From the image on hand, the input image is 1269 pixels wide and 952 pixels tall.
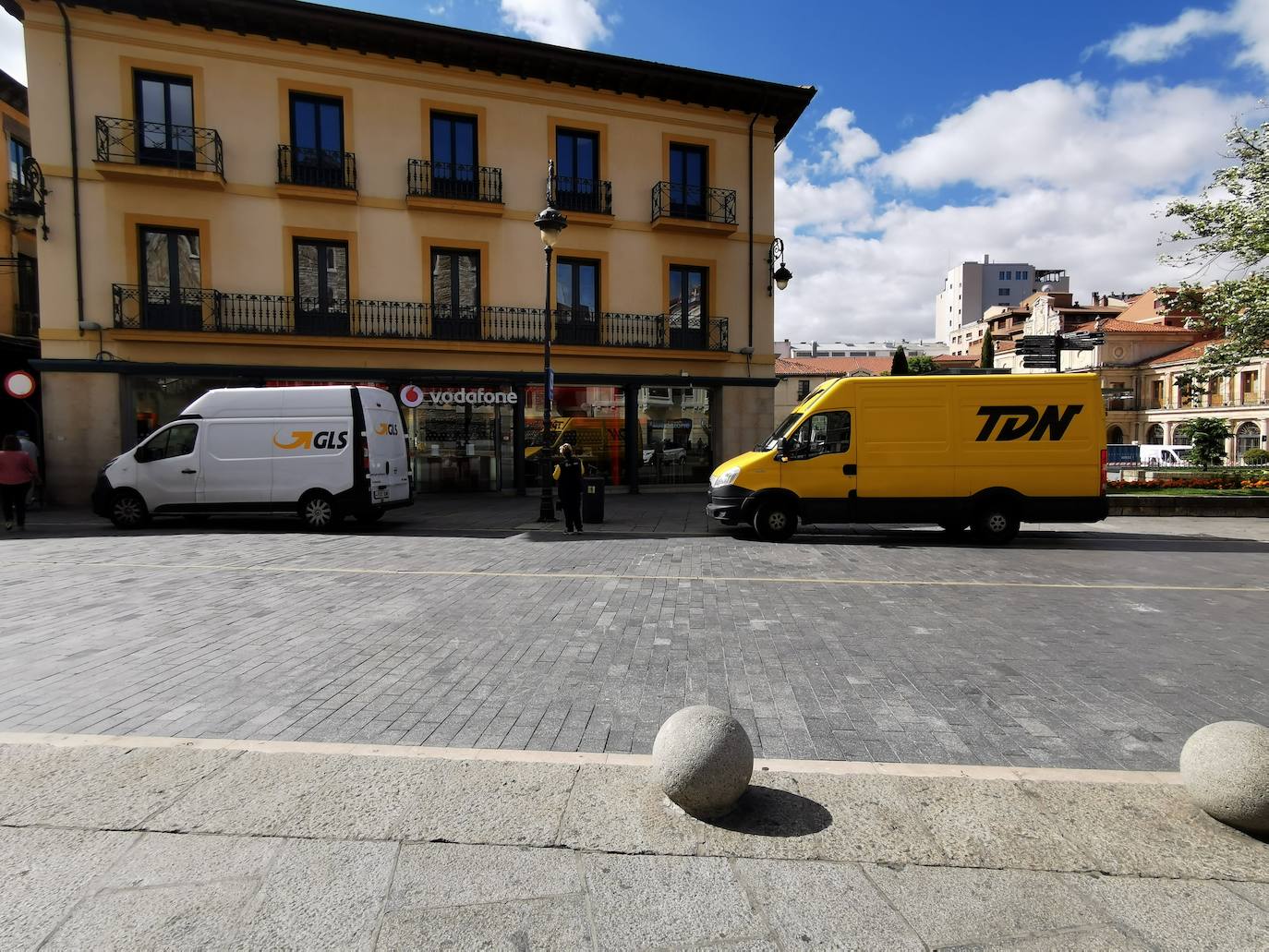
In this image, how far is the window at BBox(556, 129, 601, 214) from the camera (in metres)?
18.9

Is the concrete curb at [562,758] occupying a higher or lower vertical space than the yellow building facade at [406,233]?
lower

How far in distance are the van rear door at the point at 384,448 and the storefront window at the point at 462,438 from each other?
16.5ft

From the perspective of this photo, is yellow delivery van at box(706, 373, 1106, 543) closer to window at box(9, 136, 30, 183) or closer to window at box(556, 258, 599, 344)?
window at box(556, 258, 599, 344)

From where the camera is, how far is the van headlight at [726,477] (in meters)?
11.5

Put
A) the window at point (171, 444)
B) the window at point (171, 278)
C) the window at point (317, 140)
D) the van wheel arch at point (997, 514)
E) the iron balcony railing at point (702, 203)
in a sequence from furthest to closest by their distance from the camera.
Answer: the iron balcony railing at point (702, 203) < the window at point (317, 140) < the window at point (171, 278) < the window at point (171, 444) < the van wheel arch at point (997, 514)

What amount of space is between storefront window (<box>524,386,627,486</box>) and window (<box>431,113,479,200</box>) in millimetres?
5641

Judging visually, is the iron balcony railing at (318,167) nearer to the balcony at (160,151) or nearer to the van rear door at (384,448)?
the balcony at (160,151)

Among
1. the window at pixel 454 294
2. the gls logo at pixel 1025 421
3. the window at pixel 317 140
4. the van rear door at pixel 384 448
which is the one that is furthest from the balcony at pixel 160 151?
the gls logo at pixel 1025 421

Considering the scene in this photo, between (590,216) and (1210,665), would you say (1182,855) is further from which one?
(590,216)

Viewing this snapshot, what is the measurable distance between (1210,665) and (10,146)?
29017 millimetres

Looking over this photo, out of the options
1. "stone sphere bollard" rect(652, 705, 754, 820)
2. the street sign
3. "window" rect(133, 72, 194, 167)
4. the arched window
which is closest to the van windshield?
"stone sphere bollard" rect(652, 705, 754, 820)

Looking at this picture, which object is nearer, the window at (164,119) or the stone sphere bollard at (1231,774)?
the stone sphere bollard at (1231,774)

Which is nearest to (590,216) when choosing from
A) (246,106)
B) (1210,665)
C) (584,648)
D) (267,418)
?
(246,106)

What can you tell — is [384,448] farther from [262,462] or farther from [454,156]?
[454,156]
